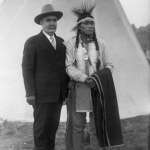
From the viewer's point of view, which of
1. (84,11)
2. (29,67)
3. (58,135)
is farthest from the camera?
(58,135)

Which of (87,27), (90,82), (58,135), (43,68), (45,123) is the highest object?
(87,27)

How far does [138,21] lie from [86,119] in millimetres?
1134

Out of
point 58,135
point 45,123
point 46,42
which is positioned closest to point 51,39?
point 46,42

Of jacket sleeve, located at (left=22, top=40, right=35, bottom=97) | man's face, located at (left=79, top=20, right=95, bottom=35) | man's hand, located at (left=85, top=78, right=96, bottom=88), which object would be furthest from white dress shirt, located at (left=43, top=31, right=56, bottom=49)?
man's hand, located at (left=85, top=78, right=96, bottom=88)

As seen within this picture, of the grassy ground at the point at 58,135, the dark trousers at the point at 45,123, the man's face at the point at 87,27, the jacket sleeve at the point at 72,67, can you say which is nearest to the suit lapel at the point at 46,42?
the jacket sleeve at the point at 72,67

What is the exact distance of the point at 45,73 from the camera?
8.29 feet

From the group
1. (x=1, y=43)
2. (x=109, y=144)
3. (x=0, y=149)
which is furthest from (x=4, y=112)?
(x=109, y=144)

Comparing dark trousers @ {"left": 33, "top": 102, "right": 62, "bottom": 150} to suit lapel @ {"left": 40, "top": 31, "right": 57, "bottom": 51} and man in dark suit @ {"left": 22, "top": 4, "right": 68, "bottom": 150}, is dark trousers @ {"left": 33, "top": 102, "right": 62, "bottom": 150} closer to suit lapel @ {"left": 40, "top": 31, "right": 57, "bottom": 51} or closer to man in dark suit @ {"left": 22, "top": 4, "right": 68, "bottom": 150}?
man in dark suit @ {"left": 22, "top": 4, "right": 68, "bottom": 150}

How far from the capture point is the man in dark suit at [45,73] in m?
2.49

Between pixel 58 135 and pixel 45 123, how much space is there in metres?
0.38

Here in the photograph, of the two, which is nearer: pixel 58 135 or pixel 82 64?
pixel 82 64

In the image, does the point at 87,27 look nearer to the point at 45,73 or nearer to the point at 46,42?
the point at 46,42

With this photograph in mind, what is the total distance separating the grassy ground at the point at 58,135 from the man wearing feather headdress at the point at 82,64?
348mm

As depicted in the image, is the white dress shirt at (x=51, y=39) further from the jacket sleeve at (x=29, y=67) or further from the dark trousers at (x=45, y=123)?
the dark trousers at (x=45, y=123)
